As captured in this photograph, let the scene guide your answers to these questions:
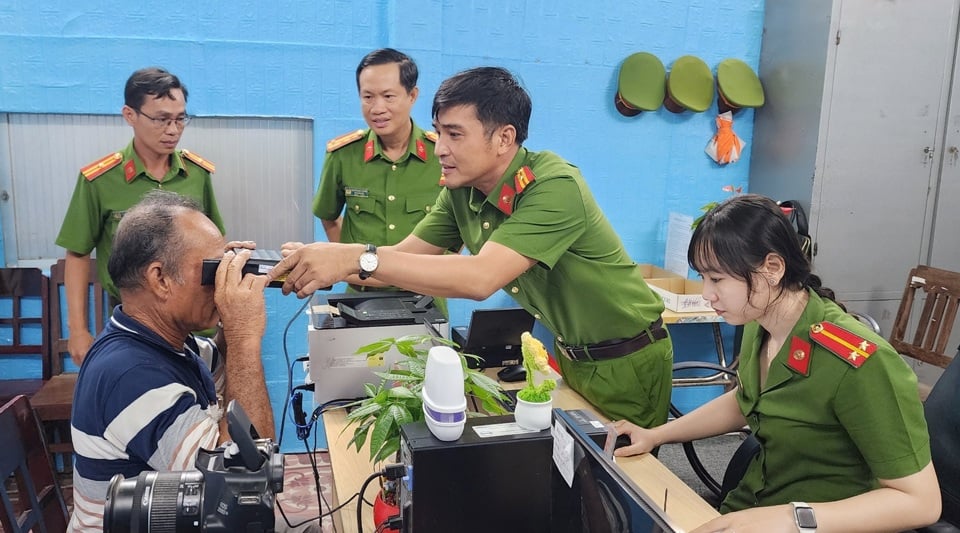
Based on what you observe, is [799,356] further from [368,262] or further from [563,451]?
[368,262]

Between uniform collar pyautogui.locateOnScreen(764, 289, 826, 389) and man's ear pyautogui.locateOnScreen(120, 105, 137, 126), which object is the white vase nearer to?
uniform collar pyautogui.locateOnScreen(764, 289, 826, 389)

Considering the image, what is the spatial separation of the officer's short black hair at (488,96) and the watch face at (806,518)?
1.06 meters

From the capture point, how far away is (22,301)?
3018 mm

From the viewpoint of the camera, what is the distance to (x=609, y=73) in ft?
11.7

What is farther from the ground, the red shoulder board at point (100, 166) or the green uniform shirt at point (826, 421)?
the red shoulder board at point (100, 166)

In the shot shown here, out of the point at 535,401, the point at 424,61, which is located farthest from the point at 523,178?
the point at 424,61

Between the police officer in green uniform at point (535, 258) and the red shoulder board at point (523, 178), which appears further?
the red shoulder board at point (523, 178)

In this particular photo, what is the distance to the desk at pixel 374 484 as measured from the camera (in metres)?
1.33

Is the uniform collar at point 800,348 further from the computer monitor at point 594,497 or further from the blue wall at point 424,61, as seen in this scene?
the blue wall at point 424,61

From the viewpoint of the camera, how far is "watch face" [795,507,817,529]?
1128 millimetres

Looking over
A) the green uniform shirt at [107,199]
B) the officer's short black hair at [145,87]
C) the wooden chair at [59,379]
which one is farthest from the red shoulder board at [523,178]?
the wooden chair at [59,379]

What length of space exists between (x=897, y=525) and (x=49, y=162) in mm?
3202

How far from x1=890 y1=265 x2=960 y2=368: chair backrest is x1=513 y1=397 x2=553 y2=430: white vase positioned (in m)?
2.30

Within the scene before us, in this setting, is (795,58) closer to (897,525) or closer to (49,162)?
(897,525)
